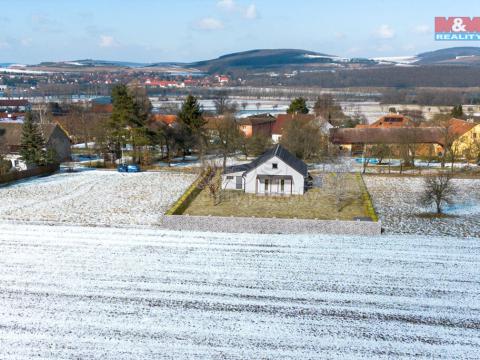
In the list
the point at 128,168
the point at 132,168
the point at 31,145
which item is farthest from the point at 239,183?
the point at 31,145

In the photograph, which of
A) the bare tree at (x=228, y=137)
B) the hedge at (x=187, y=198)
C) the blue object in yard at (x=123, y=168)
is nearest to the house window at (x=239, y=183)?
the hedge at (x=187, y=198)

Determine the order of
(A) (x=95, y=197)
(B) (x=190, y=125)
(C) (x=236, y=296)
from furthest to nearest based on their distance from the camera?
(B) (x=190, y=125) < (A) (x=95, y=197) < (C) (x=236, y=296)

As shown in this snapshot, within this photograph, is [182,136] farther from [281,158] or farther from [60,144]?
[281,158]

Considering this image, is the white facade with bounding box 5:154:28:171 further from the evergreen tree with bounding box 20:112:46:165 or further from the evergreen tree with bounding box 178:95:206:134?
the evergreen tree with bounding box 178:95:206:134

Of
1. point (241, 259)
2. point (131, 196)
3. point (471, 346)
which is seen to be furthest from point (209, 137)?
point (471, 346)

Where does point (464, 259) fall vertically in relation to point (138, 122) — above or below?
below

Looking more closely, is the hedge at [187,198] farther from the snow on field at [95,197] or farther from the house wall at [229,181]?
the house wall at [229,181]

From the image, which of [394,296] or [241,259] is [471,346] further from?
[241,259]
